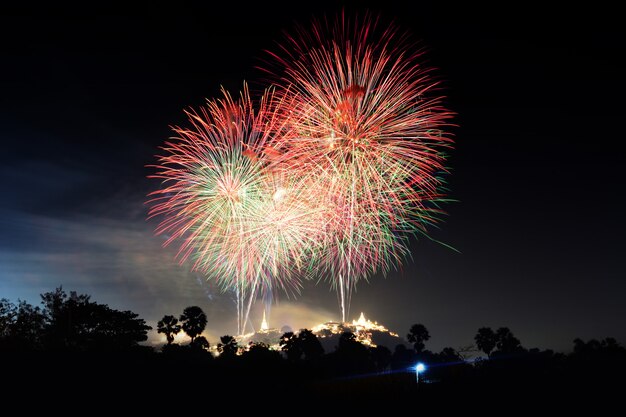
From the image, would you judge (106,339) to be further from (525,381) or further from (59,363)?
(525,381)

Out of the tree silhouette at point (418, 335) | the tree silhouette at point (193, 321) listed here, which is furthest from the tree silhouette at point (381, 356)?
the tree silhouette at point (193, 321)

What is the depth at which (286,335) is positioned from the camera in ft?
259

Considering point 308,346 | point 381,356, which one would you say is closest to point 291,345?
point 308,346

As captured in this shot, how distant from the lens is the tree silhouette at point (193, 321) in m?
74.0

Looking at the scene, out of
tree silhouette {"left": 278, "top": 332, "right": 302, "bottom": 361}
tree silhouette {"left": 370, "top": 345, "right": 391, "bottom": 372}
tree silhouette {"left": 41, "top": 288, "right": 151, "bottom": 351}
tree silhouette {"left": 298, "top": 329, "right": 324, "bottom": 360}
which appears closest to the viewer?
tree silhouette {"left": 41, "top": 288, "right": 151, "bottom": 351}

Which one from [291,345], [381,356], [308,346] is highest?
[291,345]

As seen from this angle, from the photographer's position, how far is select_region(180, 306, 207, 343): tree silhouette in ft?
243

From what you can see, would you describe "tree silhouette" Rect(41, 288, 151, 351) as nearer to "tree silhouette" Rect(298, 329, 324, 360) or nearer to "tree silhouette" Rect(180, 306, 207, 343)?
"tree silhouette" Rect(180, 306, 207, 343)

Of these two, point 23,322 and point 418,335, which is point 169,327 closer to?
point 23,322

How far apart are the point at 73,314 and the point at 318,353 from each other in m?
43.2

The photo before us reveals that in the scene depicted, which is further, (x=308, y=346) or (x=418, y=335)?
(x=418, y=335)

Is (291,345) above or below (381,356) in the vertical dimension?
above

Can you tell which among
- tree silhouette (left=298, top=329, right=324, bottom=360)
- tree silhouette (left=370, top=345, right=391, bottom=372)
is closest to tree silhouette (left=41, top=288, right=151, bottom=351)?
tree silhouette (left=298, top=329, right=324, bottom=360)

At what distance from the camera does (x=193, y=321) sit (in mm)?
74312
